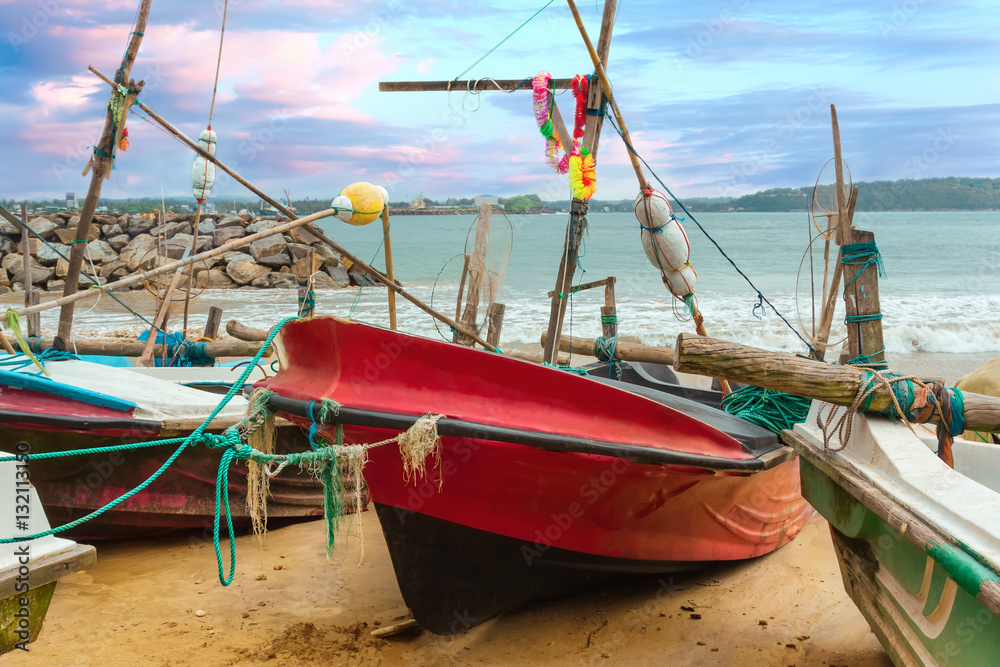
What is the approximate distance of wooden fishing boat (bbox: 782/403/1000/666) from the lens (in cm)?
216

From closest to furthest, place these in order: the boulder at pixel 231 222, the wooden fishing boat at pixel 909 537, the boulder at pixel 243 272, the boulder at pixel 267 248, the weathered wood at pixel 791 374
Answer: the wooden fishing boat at pixel 909 537 < the weathered wood at pixel 791 374 < the boulder at pixel 243 272 < the boulder at pixel 267 248 < the boulder at pixel 231 222

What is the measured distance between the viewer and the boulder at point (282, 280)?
2142cm

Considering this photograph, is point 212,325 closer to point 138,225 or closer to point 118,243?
point 118,243

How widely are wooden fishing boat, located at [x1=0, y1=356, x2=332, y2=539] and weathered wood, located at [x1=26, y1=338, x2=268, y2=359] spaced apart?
7.18 ft

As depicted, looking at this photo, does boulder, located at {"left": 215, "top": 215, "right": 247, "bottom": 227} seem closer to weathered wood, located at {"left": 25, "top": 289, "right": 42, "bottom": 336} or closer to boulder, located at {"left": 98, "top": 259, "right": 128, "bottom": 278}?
boulder, located at {"left": 98, "top": 259, "right": 128, "bottom": 278}

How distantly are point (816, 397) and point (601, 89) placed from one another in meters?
2.88

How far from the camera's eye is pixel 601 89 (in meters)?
5.02

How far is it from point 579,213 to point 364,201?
1614 millimetres

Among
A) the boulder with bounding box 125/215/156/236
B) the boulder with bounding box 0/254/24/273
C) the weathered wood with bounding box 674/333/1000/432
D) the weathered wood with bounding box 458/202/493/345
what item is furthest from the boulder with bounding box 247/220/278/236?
the weathered wood with bounding box 674/333/1000/432

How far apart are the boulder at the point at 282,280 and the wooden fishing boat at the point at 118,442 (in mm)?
16775

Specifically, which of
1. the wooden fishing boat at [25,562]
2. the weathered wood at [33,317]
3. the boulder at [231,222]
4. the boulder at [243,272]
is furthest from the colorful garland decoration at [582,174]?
the boulder at [231,222]

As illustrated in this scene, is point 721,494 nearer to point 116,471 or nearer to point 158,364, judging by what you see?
point 116,471

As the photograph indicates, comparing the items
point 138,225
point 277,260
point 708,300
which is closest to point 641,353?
point 708,300

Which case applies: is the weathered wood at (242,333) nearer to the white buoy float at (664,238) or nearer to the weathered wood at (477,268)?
the weathered wood at (477,268)
